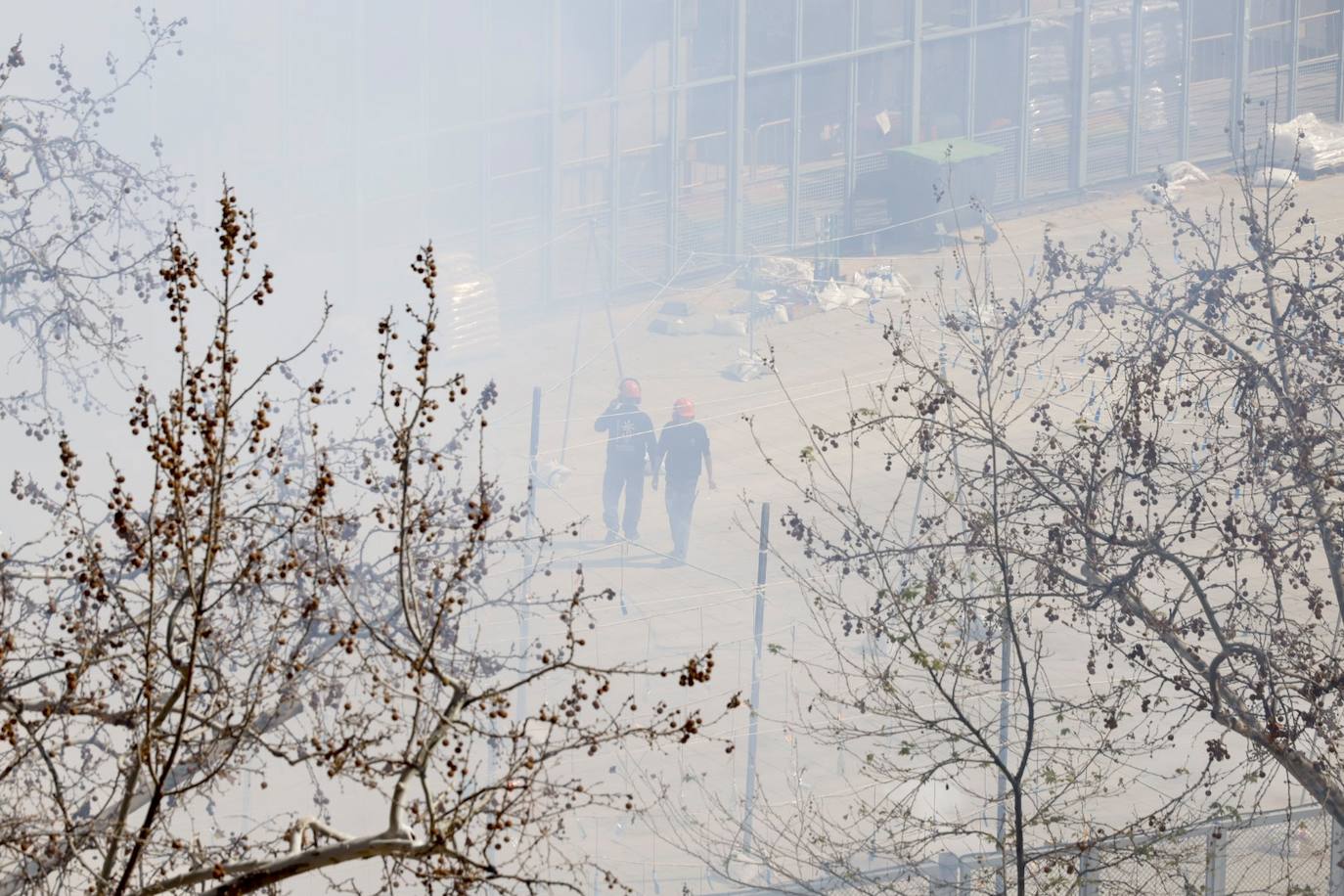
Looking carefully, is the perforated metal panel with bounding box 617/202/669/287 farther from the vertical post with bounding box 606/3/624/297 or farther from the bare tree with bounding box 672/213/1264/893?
the bare tree with bounding box 672/213/1264/893

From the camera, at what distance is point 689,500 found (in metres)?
13.6

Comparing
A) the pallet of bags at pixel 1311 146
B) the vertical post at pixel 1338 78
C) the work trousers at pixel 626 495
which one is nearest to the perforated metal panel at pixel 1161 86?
the pallet of bags at pixel 1311 146

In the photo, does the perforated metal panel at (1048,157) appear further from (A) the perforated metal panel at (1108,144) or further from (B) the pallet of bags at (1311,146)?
(B) the pallet of bags at (1311,146)

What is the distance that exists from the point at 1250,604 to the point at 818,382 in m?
A: 11.0

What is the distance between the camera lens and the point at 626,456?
14.4 meters

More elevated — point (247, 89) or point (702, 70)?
point (702, 70)

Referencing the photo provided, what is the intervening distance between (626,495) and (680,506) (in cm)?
50

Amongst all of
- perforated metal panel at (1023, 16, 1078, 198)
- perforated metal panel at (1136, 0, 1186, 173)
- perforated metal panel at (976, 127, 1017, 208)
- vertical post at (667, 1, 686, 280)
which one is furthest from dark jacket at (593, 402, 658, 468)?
perforated metal panel at (1136, 0, 1186, 173)

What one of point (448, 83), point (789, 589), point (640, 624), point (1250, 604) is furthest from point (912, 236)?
point (1250, 604)

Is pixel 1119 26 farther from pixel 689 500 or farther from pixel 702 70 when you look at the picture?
pixel 689 500

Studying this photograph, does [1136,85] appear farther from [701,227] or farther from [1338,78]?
[701,227]

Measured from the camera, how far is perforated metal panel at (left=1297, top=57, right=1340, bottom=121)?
2244cm

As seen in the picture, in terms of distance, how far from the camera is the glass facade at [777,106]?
17562mm

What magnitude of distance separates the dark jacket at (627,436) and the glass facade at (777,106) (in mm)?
4484
